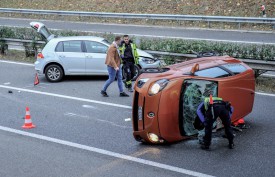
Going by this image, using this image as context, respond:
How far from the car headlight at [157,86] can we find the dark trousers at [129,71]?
5334 millimetres

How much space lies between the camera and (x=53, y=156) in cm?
956

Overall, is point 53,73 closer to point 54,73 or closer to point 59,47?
point 54,73

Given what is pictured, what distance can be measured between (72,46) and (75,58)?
1.60ft

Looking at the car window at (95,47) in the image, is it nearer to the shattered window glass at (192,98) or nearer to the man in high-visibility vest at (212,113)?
the shattered window glass at (192,98)

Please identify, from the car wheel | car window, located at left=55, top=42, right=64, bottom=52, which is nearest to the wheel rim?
the car wheel

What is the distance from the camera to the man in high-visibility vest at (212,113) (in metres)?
9.41

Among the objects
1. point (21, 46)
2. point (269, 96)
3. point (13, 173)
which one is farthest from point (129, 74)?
point (21, 46)

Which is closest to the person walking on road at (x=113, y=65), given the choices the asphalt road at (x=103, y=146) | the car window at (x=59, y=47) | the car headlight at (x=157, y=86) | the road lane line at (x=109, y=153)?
the asphalt road at (x=103, y=146)

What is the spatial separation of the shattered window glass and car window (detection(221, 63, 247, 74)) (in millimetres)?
890

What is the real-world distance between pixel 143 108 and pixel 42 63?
8011 millimetres

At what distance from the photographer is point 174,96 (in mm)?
9625

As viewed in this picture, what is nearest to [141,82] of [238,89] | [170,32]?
[238,89]

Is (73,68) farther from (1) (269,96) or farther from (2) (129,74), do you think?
(1) (269,96)

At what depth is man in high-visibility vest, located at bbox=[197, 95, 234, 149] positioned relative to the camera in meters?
9.41
